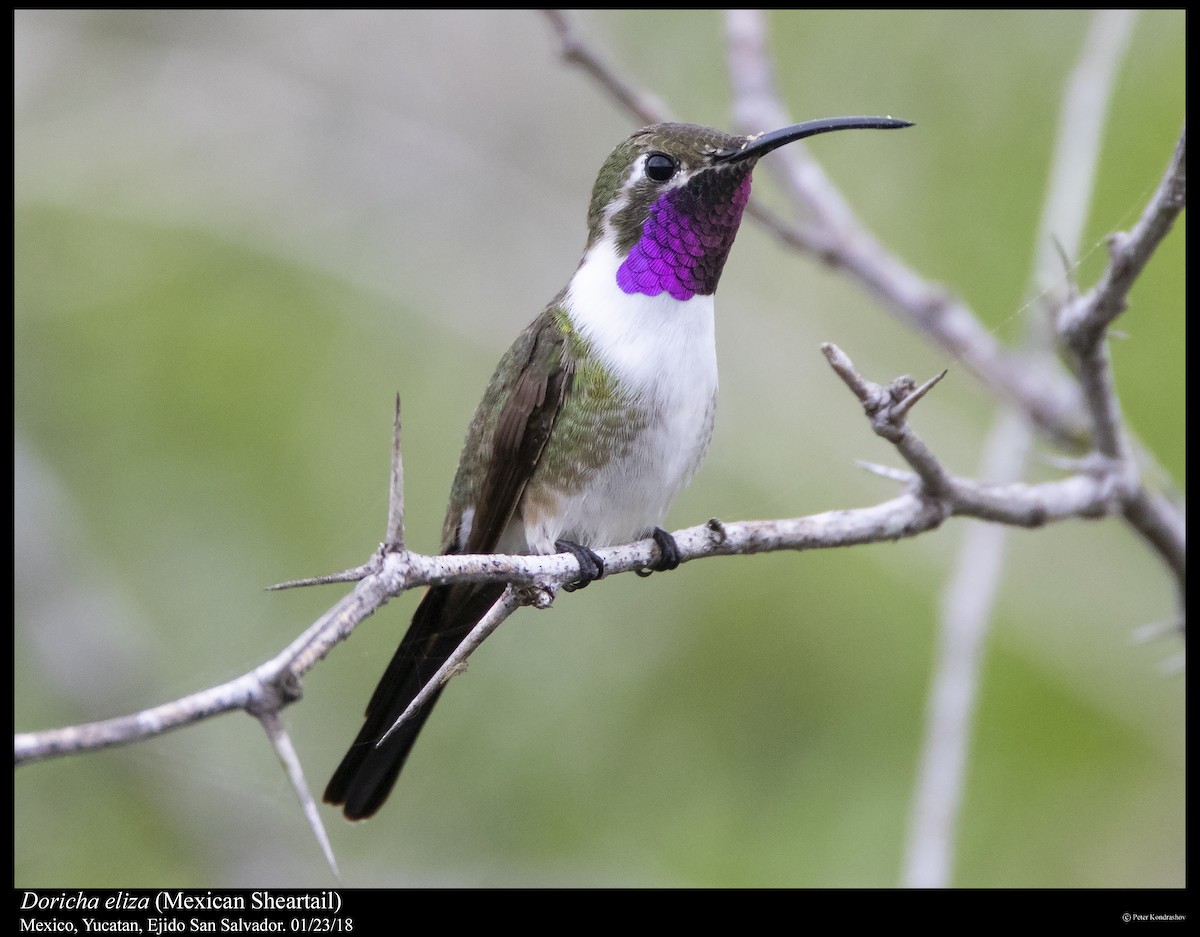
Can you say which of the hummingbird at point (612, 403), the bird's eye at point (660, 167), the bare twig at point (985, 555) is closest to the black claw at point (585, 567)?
the hummingbird at point (612, 403)

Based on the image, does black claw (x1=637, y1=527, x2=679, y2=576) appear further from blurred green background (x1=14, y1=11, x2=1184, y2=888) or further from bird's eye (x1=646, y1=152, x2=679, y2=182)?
blurred green background (x1=14, y1=11, x2=1184, y2=888)

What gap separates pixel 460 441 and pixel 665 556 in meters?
3.71

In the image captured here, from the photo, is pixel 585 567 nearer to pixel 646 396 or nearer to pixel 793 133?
pixel 646 396

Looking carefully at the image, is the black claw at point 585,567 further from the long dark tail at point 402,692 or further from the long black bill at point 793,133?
the long black bill at point 793,133

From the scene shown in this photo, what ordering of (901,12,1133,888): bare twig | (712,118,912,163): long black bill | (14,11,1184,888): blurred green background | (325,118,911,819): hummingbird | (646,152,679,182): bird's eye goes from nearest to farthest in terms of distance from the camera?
1. (712,118,912,163): long black bill
2. (325,118,911,819): hummingbird
3. (646,152,679,182): bird's eye
4. (901,12,1133,888): bare twig
5. (14,11,1184,888): blurred green background

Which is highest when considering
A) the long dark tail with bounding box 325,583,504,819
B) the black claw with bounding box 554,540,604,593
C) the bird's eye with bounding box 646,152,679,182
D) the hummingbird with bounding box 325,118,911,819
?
the bird's eye with bounding box 646,152,679,182

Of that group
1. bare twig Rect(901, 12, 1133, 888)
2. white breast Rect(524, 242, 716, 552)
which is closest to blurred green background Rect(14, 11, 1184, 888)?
bare twig Rect(901, 12, 1133, 888)

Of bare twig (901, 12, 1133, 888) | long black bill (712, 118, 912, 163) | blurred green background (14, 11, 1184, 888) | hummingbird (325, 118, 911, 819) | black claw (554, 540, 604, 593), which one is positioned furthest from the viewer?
blurred green background (14, 11, 1184, 888)

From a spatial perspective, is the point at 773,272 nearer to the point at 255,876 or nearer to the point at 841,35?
the point at 841,35

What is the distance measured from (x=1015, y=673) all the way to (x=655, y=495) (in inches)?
131

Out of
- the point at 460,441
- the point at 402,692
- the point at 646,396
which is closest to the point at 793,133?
the point at 646,396

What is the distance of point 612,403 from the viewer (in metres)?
3.71

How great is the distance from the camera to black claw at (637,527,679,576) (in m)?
3.53
